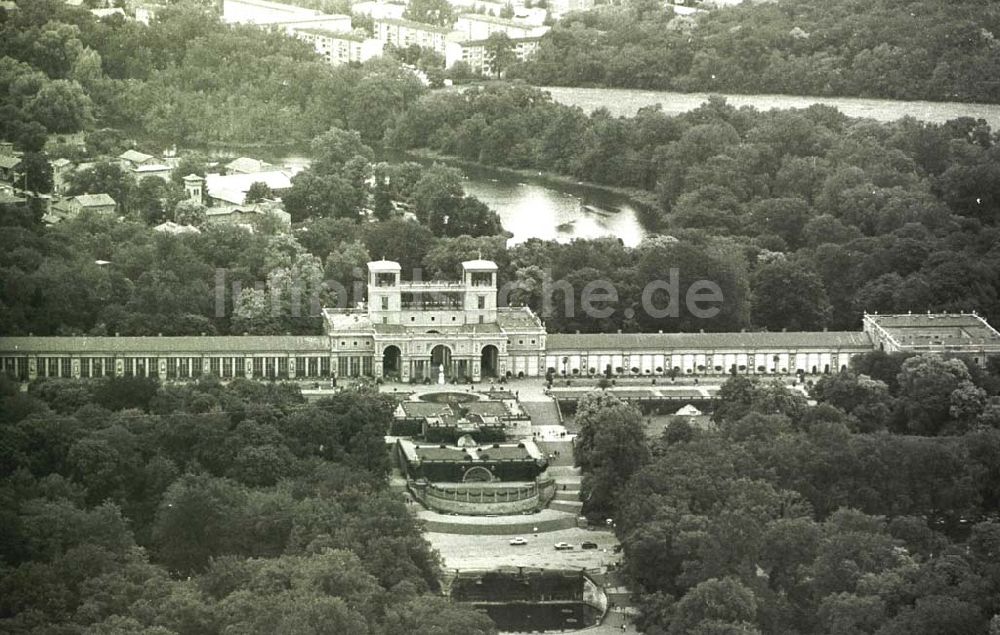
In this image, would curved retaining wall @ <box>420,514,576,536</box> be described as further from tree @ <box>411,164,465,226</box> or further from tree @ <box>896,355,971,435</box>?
tree @ <box>411,164,465,226</box>

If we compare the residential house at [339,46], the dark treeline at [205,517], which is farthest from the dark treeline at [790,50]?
the dark treeline at [205,517]

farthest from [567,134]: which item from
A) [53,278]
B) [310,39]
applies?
[53,278]

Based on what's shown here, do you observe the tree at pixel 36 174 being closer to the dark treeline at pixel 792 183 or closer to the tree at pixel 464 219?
the tree at pixel 464 219

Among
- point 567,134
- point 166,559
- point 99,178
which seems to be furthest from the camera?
point 567,134

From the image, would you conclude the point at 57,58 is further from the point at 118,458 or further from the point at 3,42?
the point at 118,458

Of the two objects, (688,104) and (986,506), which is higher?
(688,104)

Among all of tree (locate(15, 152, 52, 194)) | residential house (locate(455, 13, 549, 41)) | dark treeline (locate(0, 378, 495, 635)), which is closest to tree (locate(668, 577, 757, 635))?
dark treeline (locate(0, 378, 495, 635))
